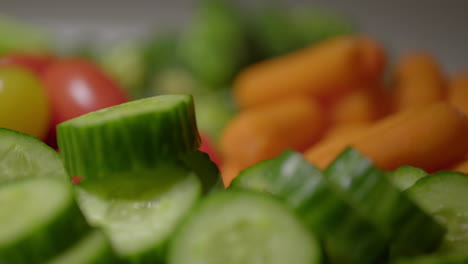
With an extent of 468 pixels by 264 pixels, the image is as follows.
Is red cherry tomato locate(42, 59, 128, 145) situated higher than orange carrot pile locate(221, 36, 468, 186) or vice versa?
red cherry tomato locate(42, 59, 128, 145)

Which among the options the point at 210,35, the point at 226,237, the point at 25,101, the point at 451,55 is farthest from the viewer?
the point at 451,55

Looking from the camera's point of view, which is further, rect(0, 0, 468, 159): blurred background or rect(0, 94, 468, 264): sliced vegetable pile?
rect(0, 0, 468, 159): blurred background

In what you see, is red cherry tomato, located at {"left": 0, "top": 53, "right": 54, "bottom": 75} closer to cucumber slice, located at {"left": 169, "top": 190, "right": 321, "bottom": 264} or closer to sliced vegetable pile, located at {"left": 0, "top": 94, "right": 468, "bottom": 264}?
sliced vegetable pile, located at {"left": 0, "top": 94, "right": 468, "bottom": 264}

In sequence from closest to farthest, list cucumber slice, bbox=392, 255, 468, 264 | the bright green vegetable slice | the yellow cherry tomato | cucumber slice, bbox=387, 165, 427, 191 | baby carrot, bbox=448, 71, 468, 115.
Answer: cucumber slice, bbox=392, 255, 468, 264 < cucumber slice, bbox=387, 165, 427, 191 < the yellow cherry tomato < baby carrot, bbox=448, 71, 468, 115 < the bright green vegetable slice

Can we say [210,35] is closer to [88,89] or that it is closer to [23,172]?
[88,89]

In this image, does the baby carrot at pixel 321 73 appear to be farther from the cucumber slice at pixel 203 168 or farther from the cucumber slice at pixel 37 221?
the cucumber slice at pixel 37 221

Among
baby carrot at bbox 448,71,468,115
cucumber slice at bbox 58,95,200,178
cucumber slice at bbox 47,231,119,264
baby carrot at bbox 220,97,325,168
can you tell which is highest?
cucumber slice at bbox 58,95,200,178

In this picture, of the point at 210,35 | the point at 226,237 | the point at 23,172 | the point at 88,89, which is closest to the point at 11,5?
the point at 210,35

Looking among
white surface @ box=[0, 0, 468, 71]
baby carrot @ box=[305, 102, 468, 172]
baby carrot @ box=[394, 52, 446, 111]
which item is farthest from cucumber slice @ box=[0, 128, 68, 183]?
white surface @ box=[0, 0, 468, 71]
